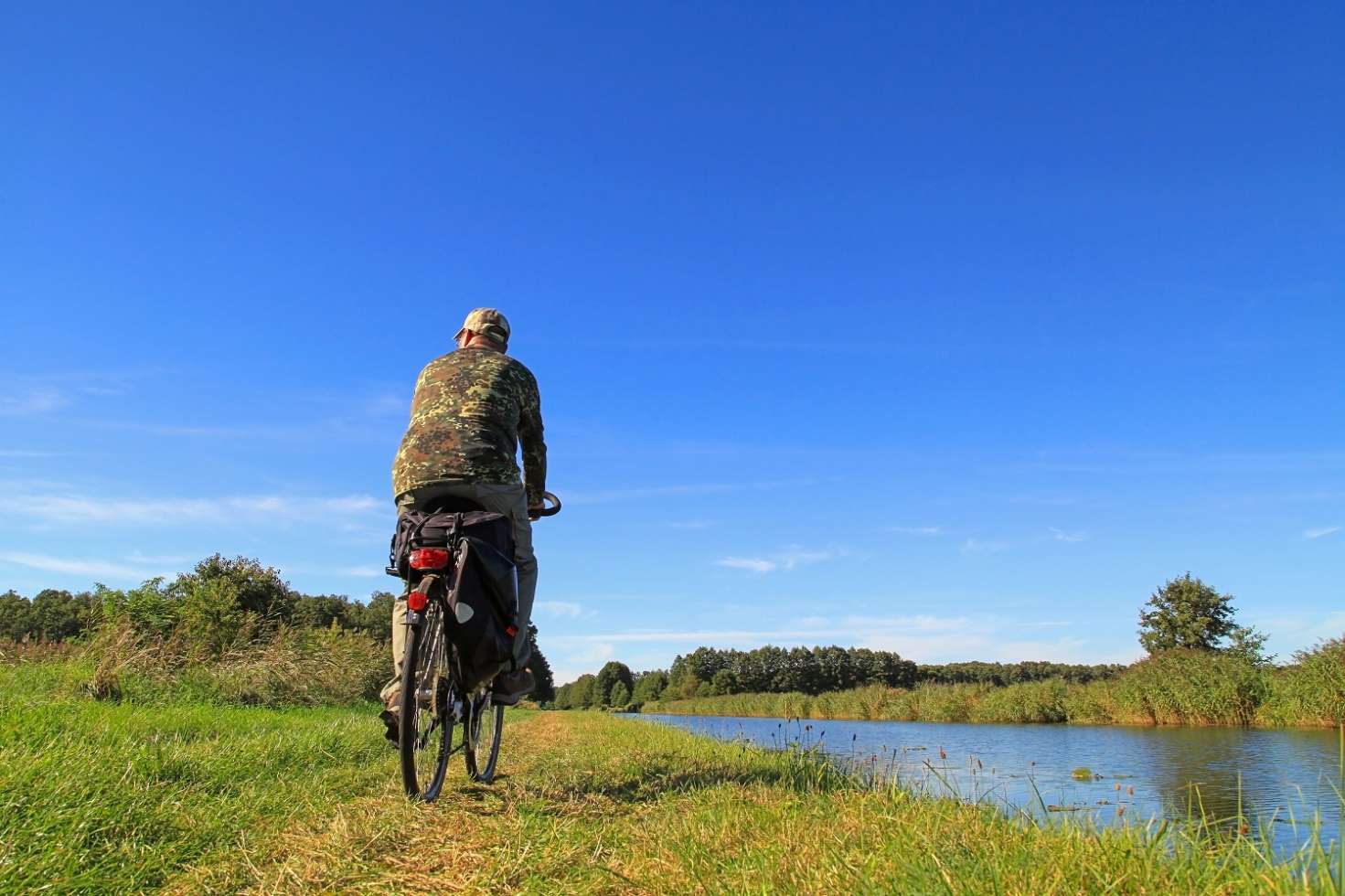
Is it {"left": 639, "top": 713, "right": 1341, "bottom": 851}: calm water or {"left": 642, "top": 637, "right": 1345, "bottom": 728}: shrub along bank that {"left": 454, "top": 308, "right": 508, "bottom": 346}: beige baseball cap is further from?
{"left": 642, "top": 637, "right": 1345, "bottom": 728}: shrub along bank

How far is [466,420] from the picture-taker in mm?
4047

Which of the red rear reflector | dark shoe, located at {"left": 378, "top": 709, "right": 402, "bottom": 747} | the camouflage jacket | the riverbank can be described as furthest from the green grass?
the camouflage jacket

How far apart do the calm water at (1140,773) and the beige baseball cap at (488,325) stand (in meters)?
3.45

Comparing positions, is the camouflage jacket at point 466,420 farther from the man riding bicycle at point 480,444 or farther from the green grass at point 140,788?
the green grass at point 140,788

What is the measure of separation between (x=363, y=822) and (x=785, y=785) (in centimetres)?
229

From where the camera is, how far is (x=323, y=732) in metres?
6.27

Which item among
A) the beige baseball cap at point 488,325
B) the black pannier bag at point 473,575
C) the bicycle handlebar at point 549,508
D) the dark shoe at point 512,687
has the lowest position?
the dark shoe at point 512,687

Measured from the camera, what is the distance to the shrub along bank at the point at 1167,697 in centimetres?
1438

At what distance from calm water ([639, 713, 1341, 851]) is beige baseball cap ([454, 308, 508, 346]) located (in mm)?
3453

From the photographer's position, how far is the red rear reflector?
3.66 metres

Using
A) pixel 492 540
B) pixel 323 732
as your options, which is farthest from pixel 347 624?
pixel 492 540

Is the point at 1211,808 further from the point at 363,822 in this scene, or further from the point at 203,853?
the point at 203,853

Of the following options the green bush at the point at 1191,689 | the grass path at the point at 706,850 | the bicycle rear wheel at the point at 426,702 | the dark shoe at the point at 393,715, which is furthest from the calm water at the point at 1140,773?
the green bush at the point at 1191,689

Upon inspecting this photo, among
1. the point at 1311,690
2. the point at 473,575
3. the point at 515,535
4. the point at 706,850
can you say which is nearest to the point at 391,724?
the point at 473,575
